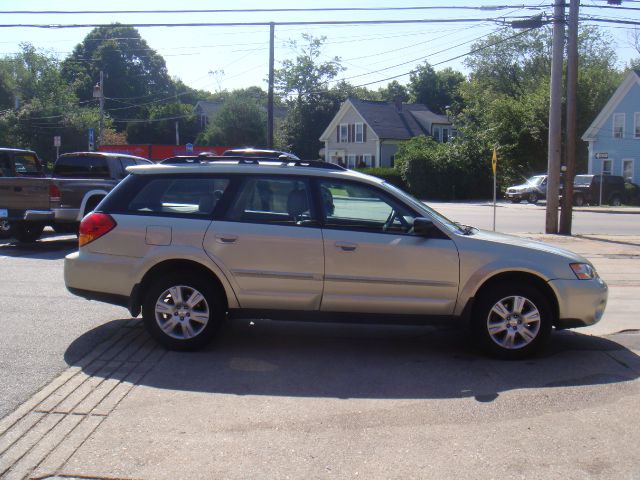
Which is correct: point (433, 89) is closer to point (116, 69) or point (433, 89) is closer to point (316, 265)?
point (116, 69)

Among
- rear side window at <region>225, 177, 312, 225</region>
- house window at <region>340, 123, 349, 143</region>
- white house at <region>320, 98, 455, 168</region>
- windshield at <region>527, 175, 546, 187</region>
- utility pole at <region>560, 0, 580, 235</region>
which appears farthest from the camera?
house window at <region>340, 123, 349, 143</region>

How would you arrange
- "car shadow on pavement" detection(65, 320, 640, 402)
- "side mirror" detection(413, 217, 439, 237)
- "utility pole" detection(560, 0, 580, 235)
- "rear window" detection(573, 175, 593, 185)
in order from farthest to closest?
"rear window" detection(573, 175, 593, 185) < "utility pole" detection(560, 0, 580, 235) < "side mirror" detection(413, 217, 439, 237) < "car shadow on pavement" detection(65, 320, 640, 402)

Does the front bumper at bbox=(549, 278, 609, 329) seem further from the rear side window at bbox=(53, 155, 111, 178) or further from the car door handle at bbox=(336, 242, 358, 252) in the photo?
the rear side window at bbox=(53, 155, 111, 178)

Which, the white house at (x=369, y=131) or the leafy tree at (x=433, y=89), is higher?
the leafy tree at (x=433, y=89)

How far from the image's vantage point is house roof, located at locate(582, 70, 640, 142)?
44.0m

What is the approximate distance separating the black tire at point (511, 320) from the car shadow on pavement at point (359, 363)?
0.15m

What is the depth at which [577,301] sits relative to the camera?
6750mm

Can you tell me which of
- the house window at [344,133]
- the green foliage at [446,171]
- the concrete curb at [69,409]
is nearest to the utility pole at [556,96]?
the concrete curb at [69,409]

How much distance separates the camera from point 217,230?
22.2ft

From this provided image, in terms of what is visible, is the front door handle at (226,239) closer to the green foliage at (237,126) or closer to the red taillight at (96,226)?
the red taillight at (96,226)

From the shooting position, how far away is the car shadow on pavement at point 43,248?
13703 millimetres

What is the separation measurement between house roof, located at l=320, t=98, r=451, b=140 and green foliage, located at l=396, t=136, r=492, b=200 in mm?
11590

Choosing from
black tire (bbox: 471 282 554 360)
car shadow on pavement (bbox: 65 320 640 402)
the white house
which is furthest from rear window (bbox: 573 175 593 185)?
black tire (bbox: 471 282 554 360)

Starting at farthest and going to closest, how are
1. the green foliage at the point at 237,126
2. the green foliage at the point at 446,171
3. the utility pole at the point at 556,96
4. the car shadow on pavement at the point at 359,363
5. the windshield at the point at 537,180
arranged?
1. the green foliage at the point at 237,126
2. the green foliage at the point at 446,171
3. the windshield at the point at 537,180
4. the utility pole at the point at 556,96
5. the car shadow on pavement at the point at 359,363
